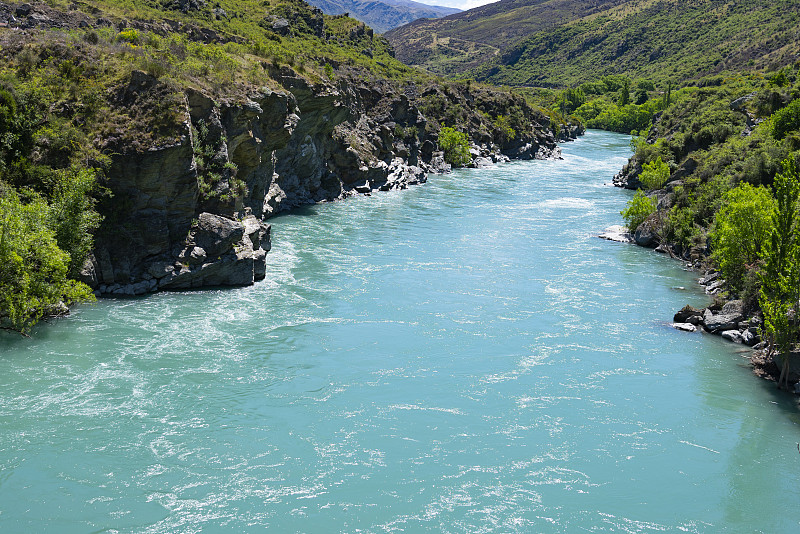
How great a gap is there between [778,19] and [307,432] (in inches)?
7335

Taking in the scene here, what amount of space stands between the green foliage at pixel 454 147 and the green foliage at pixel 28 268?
229 ft

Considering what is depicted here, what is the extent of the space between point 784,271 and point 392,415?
53.9 feet

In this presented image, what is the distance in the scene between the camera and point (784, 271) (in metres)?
24.1

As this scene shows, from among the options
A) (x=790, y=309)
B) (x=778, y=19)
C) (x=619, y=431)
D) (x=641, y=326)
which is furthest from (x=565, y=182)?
(x=778, y=19)

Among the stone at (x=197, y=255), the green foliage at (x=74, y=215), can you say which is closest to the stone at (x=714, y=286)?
the stone at (x=197, y=255)

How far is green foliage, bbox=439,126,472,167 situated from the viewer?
3588 inches

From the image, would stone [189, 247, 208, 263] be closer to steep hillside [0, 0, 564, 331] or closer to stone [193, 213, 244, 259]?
steep hillside [0, 0, 564, 331]

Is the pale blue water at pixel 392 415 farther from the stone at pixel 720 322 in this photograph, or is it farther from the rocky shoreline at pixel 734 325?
the stone at pixel 720 322

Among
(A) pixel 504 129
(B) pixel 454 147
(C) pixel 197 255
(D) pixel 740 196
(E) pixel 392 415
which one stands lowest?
(E) pixel 392 415

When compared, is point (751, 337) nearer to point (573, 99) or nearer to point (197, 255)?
point (197, 255)

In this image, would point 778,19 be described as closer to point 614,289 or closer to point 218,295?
point 614,289

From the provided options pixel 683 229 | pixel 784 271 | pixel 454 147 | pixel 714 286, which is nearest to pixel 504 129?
pixel 454 147

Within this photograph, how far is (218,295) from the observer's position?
31.9m

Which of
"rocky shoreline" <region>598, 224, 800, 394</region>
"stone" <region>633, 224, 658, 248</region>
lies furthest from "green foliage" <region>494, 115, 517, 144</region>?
"rocky shoreline" <region>598, 224, 800, 394</region>
